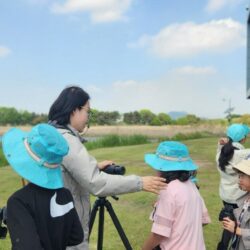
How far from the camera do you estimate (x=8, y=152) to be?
80.3 inches

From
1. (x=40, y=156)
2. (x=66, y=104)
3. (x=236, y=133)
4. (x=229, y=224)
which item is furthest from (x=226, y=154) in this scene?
(x=40, y=156)

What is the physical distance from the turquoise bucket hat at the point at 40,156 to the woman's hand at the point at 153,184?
75 centimetres

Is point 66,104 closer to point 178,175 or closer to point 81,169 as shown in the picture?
point 81,169

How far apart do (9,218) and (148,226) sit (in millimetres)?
4701

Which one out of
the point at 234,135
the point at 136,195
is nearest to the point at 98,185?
the point at 234,135

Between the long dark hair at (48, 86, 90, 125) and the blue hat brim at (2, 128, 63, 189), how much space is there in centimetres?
61

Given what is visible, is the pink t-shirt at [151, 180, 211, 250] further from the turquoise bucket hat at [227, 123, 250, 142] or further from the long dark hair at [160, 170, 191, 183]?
the turquoise bucket hat at [227, 123, 250, 142]

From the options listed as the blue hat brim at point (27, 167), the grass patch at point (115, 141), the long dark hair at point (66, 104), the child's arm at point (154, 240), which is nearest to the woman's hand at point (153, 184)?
the child's arm at point (154, 240)

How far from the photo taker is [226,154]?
15.7 ft

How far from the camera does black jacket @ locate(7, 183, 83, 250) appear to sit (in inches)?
72.1

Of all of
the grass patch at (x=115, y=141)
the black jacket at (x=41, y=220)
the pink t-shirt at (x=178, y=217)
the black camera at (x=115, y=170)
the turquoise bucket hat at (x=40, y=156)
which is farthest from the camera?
the grass patch at (x=115, y=141)

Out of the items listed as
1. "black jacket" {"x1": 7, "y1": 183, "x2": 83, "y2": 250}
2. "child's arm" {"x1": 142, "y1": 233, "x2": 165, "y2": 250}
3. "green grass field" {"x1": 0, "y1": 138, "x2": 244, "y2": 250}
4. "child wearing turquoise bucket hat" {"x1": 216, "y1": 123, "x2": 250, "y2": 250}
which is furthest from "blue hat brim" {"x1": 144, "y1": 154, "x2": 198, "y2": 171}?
"green grass field" {"x1": 0, "y1": 138, "x2": 244, "y2": 250}

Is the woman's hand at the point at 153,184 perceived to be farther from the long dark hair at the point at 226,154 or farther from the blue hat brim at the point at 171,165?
the long dark hair at the point at 226,154

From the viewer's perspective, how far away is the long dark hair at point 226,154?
4.77 m
